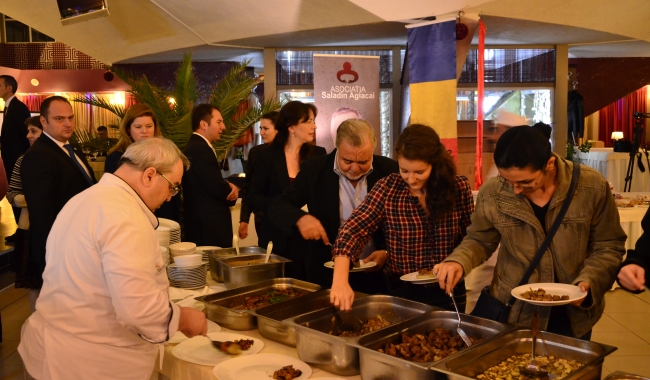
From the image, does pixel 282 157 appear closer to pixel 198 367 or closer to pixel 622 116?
pixel 198 367

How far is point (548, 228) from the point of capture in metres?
2.01

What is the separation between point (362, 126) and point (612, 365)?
7.86 feet

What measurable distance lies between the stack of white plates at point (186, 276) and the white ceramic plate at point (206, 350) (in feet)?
2.01

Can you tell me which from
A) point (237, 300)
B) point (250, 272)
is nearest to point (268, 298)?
point (237, 300)

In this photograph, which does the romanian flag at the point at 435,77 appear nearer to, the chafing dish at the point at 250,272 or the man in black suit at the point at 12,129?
the chafing dish at the point at 250,272

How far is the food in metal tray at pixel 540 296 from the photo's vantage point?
5.98 ft

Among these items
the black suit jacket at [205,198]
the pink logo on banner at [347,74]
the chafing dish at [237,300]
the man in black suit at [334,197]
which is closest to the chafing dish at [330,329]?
the chafing dish at [237,300]

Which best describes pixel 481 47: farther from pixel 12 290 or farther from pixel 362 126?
pixel 12 290

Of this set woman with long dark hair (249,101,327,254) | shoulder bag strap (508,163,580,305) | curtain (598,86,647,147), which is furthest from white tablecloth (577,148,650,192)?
shoulder bag strap (508,163,580,305)

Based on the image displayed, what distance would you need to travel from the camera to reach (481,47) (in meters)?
6.38

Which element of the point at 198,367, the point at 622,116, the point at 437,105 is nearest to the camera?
the point at 198,367

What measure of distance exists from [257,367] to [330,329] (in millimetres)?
290

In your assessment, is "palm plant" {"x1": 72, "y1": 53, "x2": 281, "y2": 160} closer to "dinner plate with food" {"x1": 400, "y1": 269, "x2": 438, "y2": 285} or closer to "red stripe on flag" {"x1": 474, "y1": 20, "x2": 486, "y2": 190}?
"red stripe on flag" {"x1": 474, "y1": 20, "x2": 486, "y2": 190}

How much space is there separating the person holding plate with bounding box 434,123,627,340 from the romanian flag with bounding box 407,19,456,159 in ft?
14.0
